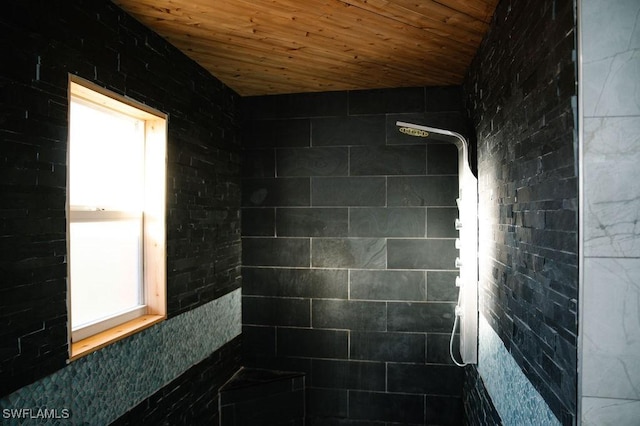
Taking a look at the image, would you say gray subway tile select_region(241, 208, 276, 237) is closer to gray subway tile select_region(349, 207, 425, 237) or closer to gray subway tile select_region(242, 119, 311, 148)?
gray subway tile select_region(242, 119, 311, 148)

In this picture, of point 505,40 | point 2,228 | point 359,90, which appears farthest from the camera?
point 359,90

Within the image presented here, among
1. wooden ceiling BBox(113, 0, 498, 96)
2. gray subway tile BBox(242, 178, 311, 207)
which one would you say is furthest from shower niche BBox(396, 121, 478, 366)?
gray subway tile BBox(242, 178, 311, 207)

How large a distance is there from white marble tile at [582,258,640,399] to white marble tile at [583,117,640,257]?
49 mm

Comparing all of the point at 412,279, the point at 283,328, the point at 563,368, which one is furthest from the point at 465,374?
the point at 563,368

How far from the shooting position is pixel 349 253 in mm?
3311

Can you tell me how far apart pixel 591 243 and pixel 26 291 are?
1894mm

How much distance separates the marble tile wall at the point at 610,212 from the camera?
3.63ft

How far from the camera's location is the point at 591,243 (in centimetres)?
112

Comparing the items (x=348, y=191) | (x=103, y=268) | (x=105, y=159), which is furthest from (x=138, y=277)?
(x=348, y=191)

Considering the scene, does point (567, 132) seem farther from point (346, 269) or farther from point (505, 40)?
point (346, 269)

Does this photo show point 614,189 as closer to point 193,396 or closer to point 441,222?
point 441,222

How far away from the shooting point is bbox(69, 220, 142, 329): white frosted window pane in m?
1.89

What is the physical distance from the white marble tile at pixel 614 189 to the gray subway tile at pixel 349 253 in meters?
2.17

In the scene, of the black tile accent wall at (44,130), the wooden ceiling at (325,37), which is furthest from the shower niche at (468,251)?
the black tile accent wall at (44,130)
